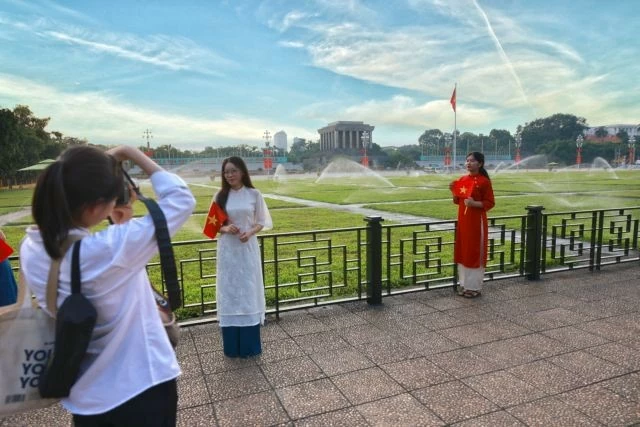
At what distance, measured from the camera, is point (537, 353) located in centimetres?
364

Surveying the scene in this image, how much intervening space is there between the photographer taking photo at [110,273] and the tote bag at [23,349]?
0.24 ft

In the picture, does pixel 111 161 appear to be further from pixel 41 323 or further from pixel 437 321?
pixel 437 321

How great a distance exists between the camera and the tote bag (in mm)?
1342

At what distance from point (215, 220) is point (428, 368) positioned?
204cm

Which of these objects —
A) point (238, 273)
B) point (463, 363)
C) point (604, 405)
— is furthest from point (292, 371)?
point (604, 405)

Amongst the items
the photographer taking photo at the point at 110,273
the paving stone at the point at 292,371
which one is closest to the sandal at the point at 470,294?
the paving stone at the point at 292,371

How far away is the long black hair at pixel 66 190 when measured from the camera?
3.98ft

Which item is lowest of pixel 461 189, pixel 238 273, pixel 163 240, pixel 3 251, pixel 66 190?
pixel 238 273

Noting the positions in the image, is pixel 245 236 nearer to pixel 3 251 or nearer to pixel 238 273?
pixel 238 273

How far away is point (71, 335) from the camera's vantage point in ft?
4.04

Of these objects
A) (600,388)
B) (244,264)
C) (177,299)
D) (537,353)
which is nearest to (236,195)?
(244,264)

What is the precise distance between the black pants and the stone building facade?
82.2m

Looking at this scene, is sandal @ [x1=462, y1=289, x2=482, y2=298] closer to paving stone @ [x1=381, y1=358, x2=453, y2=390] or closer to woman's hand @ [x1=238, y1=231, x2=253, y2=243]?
paving stone @ [x1=381, y1=358, x2=453, y2=390]

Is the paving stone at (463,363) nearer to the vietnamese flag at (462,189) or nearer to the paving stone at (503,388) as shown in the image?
the paving stone at (503,388)
